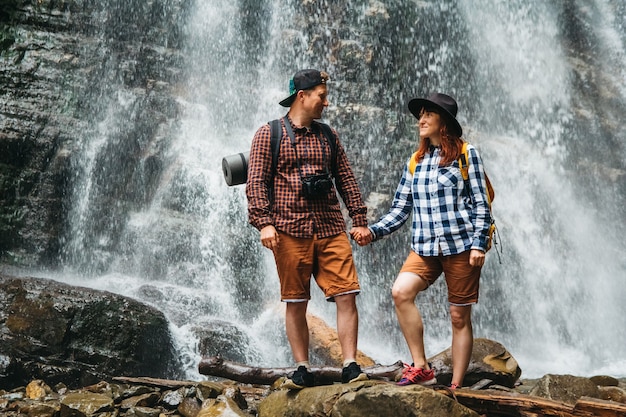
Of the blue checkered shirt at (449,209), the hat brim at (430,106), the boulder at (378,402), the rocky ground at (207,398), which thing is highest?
the hat brim at (430,106)

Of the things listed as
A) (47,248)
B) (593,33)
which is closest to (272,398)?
(47,248)

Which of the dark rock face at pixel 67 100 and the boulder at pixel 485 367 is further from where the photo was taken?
the dark rock face at pixel 67 100

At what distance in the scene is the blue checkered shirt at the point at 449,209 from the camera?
13.1ft

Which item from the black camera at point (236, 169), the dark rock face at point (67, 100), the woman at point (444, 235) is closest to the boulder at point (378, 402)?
the woman at point (444, 235)

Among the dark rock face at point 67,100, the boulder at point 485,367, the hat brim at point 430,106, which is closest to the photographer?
the hat brim at point 430,106

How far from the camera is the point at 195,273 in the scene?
12.8 meters

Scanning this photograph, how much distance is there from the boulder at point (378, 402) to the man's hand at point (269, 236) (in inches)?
38.6

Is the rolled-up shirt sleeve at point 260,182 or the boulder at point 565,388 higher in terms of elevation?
the rolled-up shirt sleeve at point 260,182

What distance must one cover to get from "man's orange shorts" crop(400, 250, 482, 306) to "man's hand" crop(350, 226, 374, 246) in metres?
0.33

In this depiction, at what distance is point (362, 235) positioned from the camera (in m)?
→ 4.17

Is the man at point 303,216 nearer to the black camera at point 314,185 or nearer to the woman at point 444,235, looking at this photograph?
the black camera at point 314,185

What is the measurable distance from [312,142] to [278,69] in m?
12.0

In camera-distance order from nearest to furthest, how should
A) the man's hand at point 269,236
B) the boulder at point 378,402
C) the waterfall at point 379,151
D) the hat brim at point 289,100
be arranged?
the boulder at point 378,402, the man's hand at point 269,236, the hat brim at point 289,100, the waterfall at point 379,151

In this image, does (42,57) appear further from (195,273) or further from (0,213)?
(195,273)
